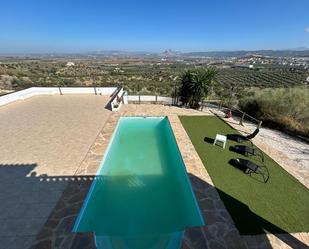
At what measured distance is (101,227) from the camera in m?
4.41

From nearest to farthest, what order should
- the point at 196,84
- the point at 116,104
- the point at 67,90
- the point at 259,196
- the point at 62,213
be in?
the point at 62,213, the point at 259,196, the point at 116,104, the point at 196,84, the point at 67,90

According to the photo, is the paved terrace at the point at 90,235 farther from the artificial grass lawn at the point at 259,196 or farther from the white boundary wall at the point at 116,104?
the white boundary wall at the point at 116,104

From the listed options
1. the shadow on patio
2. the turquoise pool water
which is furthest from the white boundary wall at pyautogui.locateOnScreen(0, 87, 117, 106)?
the shadow on patio

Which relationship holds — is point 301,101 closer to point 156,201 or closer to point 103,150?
A: point 156,201

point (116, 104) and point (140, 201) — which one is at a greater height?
point (116, 104)

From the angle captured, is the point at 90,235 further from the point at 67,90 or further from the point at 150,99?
the point at 67,90

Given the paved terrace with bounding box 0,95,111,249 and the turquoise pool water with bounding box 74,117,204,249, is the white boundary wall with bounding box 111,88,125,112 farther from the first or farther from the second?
the turquoise pool water with bounding box 74,117,204,249

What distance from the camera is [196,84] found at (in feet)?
39.3

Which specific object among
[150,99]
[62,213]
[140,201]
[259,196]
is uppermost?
[62,213]

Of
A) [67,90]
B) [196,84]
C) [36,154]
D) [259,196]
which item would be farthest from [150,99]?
[259,196]

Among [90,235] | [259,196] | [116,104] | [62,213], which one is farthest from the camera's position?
[116,104]

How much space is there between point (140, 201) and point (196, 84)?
350 inches

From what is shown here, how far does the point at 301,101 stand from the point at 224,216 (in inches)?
403

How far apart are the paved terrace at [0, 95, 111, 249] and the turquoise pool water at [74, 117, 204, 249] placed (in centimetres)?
96
